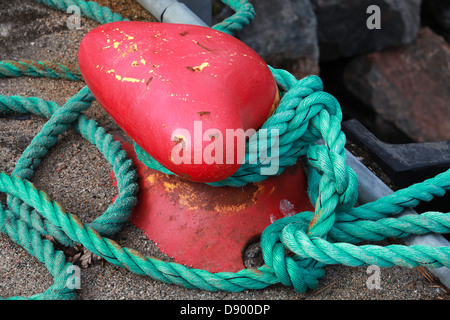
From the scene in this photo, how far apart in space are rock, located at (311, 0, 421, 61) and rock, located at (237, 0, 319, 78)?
49 centimetres

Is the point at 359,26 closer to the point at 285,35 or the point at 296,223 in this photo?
the point at 285,35

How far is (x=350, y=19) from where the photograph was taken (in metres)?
4.05

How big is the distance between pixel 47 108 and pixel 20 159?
25cm

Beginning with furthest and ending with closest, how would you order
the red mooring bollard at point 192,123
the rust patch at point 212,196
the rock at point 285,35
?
the rock at point 285,35 → the rust patch at point 212,196 → the red mooring bollard at point 192,123

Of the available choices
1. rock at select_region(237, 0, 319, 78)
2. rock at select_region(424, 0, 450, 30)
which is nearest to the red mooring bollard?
rock at select_region(237, 0, 319, 78)

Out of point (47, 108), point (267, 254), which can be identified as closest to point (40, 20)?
point (47, 108)

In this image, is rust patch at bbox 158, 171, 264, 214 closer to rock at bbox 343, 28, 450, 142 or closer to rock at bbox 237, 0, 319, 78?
rock at bbox 237, 0, 319, 78

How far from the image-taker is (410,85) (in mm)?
4160

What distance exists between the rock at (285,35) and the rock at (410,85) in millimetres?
742

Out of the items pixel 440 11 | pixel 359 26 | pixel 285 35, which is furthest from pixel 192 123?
pixel 440 11

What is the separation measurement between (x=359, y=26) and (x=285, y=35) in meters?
0.88

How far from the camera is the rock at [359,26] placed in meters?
4.00

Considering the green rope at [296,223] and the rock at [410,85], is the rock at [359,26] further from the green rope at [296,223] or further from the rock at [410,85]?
the green rope at [296,223]

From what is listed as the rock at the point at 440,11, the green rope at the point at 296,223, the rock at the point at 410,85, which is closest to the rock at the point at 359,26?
the rock at the point at 410,85
